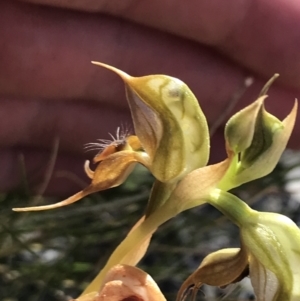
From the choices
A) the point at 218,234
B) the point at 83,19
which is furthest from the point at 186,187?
the point at 218,234

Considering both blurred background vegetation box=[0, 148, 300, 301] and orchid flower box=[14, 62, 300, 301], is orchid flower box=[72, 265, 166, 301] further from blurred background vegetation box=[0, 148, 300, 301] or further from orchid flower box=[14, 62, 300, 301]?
blurred background vegetation box=[0, 148, 300, 301]

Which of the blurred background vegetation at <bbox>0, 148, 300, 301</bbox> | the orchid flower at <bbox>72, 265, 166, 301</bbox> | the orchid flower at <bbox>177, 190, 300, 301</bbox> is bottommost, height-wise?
A: the blurred background vegetation at <bbox>0, 148, 300, 301</bbox>

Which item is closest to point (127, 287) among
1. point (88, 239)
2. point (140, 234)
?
point (140, 234)

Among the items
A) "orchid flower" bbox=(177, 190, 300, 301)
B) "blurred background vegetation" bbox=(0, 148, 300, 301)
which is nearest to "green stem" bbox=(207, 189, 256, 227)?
"orchid flower" bbox=(177, 190, 300, 301)

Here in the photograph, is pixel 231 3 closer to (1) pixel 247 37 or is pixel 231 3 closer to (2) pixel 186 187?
(1) pixel 247 37

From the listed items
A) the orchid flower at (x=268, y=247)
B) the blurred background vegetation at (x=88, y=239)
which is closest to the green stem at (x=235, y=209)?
the orchid flower at (x=268, y=247)

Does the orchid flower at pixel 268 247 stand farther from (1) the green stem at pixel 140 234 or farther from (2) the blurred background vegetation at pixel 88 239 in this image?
(2) the blurred background vegetation at pixel 88 239
